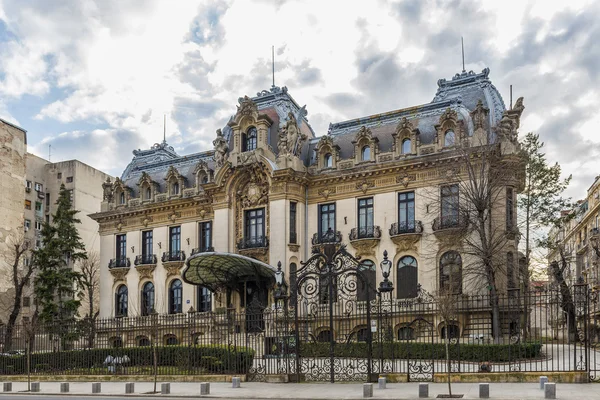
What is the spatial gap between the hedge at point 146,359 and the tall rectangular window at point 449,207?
16.1m

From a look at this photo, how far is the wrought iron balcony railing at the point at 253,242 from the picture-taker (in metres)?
44.2

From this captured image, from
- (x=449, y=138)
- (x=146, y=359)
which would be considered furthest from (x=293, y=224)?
(x=146, y=359)

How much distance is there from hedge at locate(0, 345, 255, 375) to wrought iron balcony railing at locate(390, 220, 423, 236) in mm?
15677

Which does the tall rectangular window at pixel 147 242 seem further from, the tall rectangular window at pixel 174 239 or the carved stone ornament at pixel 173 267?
the carved stone ornament at pixel 173 267

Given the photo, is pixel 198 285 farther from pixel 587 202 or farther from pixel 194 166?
pixel 587 202

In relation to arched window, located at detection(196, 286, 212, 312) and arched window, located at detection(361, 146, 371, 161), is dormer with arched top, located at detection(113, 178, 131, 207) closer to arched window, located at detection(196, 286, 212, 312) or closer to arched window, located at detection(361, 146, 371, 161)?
arched window, located at detection(196, 286, 212, 312)

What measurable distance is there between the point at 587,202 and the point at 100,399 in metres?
66.1

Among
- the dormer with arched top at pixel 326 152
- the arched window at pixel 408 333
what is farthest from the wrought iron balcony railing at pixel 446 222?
the dormer with arched top at pixel 326 152

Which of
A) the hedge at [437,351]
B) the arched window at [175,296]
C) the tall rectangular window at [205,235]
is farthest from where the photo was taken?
the arched window at [175,296]

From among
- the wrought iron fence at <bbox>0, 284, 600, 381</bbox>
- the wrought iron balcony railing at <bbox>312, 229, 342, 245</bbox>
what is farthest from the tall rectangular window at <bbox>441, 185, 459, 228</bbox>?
the wrought iron fence at <bbox>0, 284, 600, 381</bbox>

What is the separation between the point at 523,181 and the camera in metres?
40.7

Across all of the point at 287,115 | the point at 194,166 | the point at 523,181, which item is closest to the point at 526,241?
the point at 523,181

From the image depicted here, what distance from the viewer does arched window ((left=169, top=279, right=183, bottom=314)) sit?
48906 millimetres

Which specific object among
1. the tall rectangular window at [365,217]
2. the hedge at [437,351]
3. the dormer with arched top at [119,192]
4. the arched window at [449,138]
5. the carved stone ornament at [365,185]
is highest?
the arched window at [449,138]
